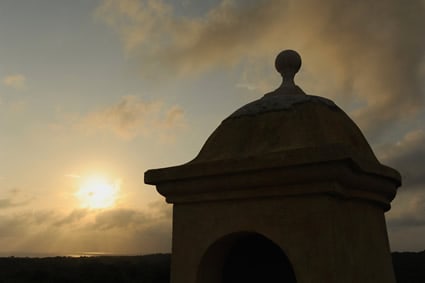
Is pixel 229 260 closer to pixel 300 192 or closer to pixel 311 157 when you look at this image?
pixel 300 192

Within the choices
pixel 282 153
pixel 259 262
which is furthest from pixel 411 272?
pixel 282 153

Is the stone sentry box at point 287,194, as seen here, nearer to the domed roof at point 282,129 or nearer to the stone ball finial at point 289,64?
the domed roof at point 282,129

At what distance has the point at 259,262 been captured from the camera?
14.0ft

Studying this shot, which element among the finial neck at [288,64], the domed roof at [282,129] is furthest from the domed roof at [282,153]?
the finial neck at [288,64]

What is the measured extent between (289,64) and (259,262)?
197 cm

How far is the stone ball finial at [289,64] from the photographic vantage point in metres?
4.28

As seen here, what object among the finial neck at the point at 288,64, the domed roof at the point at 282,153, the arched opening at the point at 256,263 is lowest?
the arched opening at the point at 256,263

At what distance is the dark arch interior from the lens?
13.6ft

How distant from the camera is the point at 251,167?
128 inches

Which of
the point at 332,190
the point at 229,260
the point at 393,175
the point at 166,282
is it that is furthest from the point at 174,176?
the point at 166,282

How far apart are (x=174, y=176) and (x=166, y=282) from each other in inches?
1071

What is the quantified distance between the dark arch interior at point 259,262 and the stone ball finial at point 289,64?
1614 mm

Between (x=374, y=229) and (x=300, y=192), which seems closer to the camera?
(x=300, y=192)

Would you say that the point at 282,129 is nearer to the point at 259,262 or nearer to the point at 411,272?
the point at 259,262
